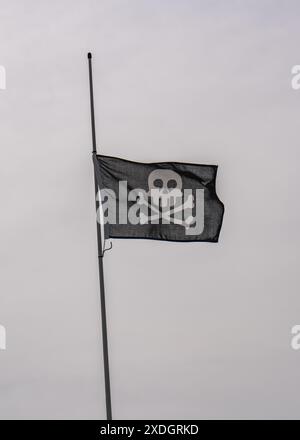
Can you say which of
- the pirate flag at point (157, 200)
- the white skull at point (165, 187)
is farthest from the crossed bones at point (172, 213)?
the white skull at point (165, 187)

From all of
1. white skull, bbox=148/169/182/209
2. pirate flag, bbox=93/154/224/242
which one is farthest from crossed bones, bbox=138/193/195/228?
white skull, bbox=148/169/182/209

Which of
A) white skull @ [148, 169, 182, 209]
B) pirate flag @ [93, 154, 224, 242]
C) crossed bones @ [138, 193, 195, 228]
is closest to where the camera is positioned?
pirate flag @ [93, 154, 224, 242]

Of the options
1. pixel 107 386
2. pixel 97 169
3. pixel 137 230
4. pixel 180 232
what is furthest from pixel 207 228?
pixel 107 386

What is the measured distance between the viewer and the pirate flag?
93.0ft

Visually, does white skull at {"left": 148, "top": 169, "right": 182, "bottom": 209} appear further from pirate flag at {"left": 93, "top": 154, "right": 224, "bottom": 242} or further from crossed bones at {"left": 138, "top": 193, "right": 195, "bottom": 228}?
crossed bones at {"left": 138, "top": 193, "right": 195, "bottom": 228}

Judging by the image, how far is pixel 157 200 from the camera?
96.1 feet

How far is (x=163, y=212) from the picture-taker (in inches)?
1165

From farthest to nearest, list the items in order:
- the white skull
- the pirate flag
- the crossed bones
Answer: the crossed bones
the white skull
the pirate flag

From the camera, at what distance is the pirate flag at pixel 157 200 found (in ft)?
93.0

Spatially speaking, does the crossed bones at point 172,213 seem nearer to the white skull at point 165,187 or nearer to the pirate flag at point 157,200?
the pirate flag at point 157,200

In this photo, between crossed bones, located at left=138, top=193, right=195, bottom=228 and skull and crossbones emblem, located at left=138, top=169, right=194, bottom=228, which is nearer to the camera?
skull and crossbones emblem, located at left=138, top=169, right=194, bottom=228

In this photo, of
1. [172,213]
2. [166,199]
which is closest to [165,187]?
[166,199]

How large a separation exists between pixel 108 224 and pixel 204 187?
173 inches
